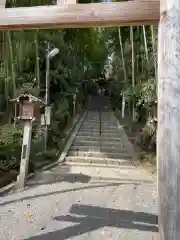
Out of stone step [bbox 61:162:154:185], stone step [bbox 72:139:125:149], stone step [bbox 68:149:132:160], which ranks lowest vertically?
stone step [bbox 61:162:154:185]

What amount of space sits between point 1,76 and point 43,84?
197 cm

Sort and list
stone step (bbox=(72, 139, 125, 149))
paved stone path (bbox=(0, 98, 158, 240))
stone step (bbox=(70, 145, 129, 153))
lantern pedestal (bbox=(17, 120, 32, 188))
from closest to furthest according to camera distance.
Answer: paved stone path (bbox=(0, 98, 158, 240)) < lantern pedestal (bbox=(17, 120, 32, 188)) < stone step (bbox=(70, 145, 129, 153)) < stone step (bbox=(72, 139, 125, 149))

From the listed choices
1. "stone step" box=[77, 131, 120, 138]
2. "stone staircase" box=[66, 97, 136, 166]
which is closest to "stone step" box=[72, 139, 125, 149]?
"stone staircase" box=[66, 97, 136, 166]

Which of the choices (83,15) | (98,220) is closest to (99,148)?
(98,220)

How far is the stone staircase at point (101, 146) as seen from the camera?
8.43m

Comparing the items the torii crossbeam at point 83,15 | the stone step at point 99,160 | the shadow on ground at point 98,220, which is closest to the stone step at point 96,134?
the stone step at point 99,160

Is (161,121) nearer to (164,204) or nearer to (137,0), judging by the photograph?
(164,204)

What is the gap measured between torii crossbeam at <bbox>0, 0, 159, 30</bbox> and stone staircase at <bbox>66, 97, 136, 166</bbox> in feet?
20.8

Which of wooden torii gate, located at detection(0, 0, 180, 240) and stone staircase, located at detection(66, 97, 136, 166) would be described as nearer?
wooden torii gate, located at detection(0, 0, 180, 240)

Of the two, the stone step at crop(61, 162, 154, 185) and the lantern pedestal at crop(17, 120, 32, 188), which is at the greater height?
the lantern pedestal at crop(17, 120, 32, 188)

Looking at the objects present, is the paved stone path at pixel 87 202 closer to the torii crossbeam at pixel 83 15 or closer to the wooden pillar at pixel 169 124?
the wooden pillar at pixel 169 124

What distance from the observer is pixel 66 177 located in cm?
701

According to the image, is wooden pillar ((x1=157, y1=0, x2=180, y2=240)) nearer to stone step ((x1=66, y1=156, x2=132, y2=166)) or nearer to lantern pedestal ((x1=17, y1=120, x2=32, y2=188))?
lantern pedestal ((x1=17, y1=120, x2=32, y2=188))

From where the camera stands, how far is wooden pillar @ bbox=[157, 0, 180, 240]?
1861mm
